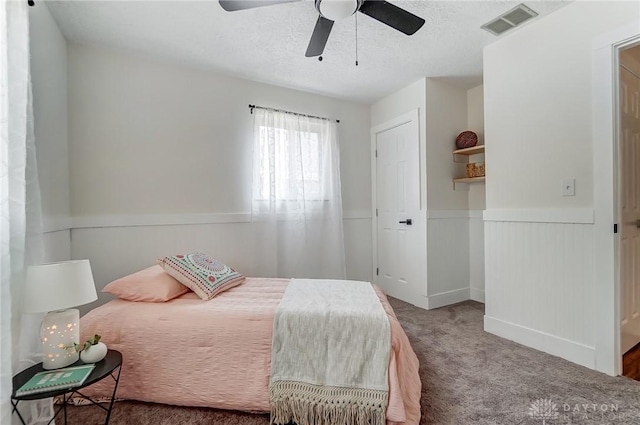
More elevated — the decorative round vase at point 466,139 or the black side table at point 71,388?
the decorative round vase at point 466,139

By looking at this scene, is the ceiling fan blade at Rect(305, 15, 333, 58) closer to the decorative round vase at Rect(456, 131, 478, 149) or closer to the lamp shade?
the lamp shade

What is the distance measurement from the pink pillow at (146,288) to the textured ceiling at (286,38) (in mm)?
1871

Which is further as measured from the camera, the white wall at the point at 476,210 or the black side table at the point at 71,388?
the white wall at the point at 476,210

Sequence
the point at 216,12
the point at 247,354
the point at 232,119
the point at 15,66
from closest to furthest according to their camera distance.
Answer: the point at 15,66 → the point at 247,354 → the point at 216,12 → the point at 232,119

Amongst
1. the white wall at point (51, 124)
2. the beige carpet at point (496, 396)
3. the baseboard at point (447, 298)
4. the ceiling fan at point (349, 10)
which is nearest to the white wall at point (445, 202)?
the baseboard at point (447, 298)

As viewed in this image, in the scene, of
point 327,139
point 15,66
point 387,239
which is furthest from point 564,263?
point 15,66

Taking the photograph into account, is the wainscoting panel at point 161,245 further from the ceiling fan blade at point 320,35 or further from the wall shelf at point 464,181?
the wall shelf at point 464,181

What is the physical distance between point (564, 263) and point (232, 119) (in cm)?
314

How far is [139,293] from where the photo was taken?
182cm

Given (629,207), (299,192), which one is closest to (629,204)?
(629,207)

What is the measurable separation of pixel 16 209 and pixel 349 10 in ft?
6.04

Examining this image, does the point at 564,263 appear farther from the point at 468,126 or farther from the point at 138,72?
the point at 138,72

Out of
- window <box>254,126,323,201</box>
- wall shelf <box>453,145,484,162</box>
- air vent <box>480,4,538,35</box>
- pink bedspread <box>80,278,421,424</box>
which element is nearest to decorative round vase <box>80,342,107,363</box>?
pink bedspread <box>80,278,421,424</box>

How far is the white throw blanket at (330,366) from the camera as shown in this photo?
1.40 meters
